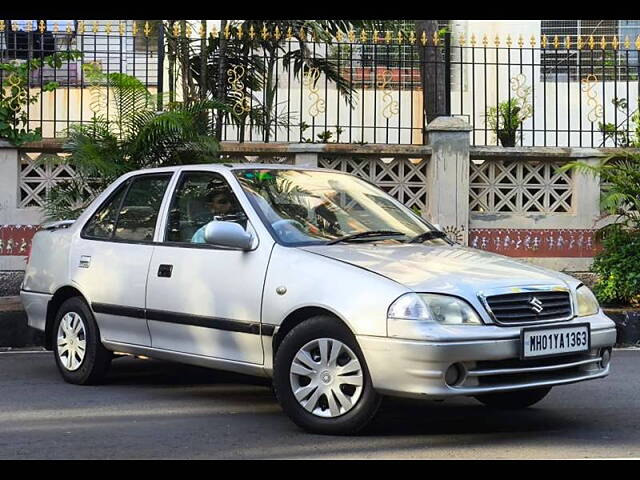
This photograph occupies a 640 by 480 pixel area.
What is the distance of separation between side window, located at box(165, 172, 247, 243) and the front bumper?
1.63 m

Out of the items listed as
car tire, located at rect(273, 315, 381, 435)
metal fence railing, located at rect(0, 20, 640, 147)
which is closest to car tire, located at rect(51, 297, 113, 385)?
car tire, located at rect(273, 315, 381, 435)

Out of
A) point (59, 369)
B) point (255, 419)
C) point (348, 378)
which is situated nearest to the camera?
point (348, 378)

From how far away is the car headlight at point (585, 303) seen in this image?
6137 mm

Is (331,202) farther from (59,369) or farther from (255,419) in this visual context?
(59,369)

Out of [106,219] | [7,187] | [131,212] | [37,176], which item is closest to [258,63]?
[37,176]

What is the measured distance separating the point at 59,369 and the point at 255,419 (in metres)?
2.11

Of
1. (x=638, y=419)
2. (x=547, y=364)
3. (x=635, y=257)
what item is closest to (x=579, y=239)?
(x=635, y=257)

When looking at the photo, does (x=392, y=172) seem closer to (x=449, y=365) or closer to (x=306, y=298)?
(x=306, y=298)

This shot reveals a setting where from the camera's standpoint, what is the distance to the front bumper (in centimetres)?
546

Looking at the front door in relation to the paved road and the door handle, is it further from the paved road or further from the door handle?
the paved road

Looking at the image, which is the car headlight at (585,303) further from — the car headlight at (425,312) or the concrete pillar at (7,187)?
the concrete pillar at (7,187)

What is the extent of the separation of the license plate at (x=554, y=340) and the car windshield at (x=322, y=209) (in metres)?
1.32

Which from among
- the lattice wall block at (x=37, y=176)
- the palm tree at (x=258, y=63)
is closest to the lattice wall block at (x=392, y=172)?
the palm tree at (x=258, y=63)
